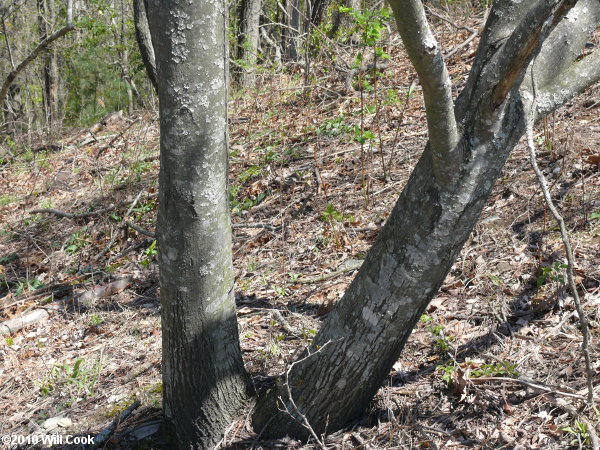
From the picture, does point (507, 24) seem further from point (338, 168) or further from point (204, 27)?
point (338, 168)

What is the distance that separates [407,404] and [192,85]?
1.95 metres

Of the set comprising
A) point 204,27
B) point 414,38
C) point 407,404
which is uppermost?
point 204,27

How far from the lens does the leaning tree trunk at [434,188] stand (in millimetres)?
2119

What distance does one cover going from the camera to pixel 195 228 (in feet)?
8.84

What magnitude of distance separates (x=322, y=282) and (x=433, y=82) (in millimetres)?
2552

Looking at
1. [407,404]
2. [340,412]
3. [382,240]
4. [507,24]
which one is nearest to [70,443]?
[340,412]

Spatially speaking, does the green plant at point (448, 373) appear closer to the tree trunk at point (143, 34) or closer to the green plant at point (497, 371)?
the green plant at point (497, 371)

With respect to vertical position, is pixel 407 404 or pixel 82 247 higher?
pixel 82 247

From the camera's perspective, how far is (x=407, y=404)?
9.73 feet

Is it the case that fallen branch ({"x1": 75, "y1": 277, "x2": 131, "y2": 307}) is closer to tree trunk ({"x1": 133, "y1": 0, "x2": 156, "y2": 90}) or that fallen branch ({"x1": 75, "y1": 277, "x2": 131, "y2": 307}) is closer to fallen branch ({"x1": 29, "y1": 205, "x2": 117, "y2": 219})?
fallen branch ({"x1": 29, "y1": 205, "x2": 117, "y2": 219})

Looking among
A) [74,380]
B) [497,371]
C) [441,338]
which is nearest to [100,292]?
[74,380]

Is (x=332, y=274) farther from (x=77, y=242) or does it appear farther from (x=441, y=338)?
(x=77, y=242)

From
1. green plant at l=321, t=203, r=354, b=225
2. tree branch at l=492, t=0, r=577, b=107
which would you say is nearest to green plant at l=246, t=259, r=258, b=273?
green plant at l=321, t=203, r=354, b=225

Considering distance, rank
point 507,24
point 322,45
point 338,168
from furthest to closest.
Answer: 1. point 322,45
2. point 338,168
3. point 507,24
